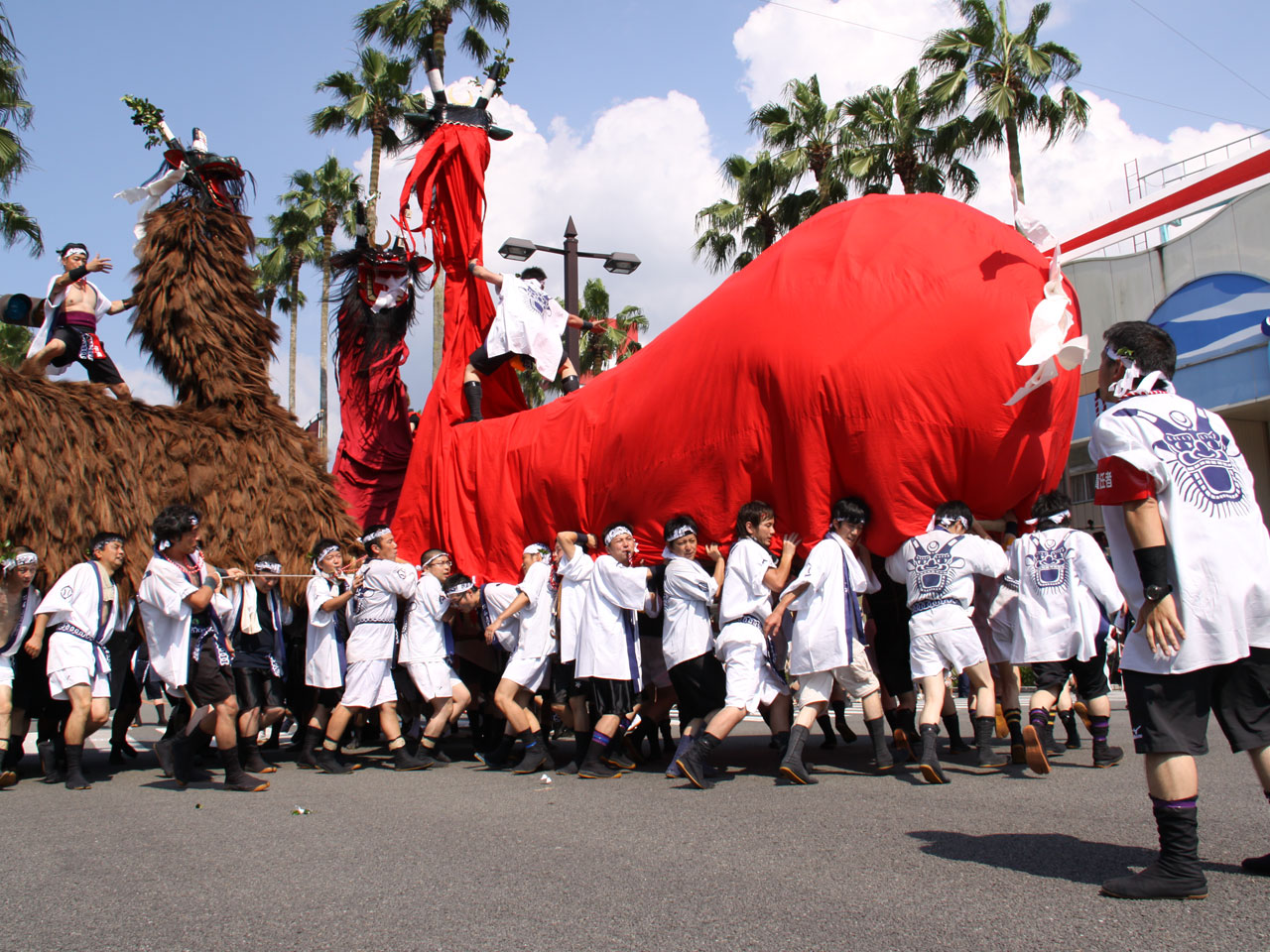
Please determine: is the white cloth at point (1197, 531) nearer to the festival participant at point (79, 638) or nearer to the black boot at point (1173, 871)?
the black boot at point (1173, 871)

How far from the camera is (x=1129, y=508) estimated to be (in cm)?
313

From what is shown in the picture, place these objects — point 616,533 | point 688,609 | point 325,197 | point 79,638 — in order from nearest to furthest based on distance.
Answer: point 688,609, point 79,638, point 616,533, point 325,197

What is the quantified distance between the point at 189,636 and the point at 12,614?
1.25 m

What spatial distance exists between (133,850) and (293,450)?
12.0 feet

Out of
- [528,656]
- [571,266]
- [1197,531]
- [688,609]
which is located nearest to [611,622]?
[688,609]

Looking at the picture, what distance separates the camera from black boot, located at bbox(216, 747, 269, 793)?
230 inches

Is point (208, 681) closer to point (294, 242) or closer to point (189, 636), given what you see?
point (189, 636)

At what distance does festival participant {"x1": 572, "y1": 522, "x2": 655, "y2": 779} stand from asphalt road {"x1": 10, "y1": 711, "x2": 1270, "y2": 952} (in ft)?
1.67

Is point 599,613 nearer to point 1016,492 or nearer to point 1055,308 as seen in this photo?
point 1016,492

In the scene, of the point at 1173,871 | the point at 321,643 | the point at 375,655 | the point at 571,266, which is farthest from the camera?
the point at 571,266

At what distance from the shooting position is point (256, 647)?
703cm

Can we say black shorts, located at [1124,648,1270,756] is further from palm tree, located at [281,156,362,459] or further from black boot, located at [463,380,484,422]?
palm tree, located at [281,156,362,459]

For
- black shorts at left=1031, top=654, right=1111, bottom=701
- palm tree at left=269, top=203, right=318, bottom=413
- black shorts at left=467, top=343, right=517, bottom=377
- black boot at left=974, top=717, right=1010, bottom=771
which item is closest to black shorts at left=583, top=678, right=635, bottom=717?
black boot at left=974, top=717, right=1010, bottom=771

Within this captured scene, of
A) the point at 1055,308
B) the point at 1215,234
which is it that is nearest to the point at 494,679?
the point at 1055,308
